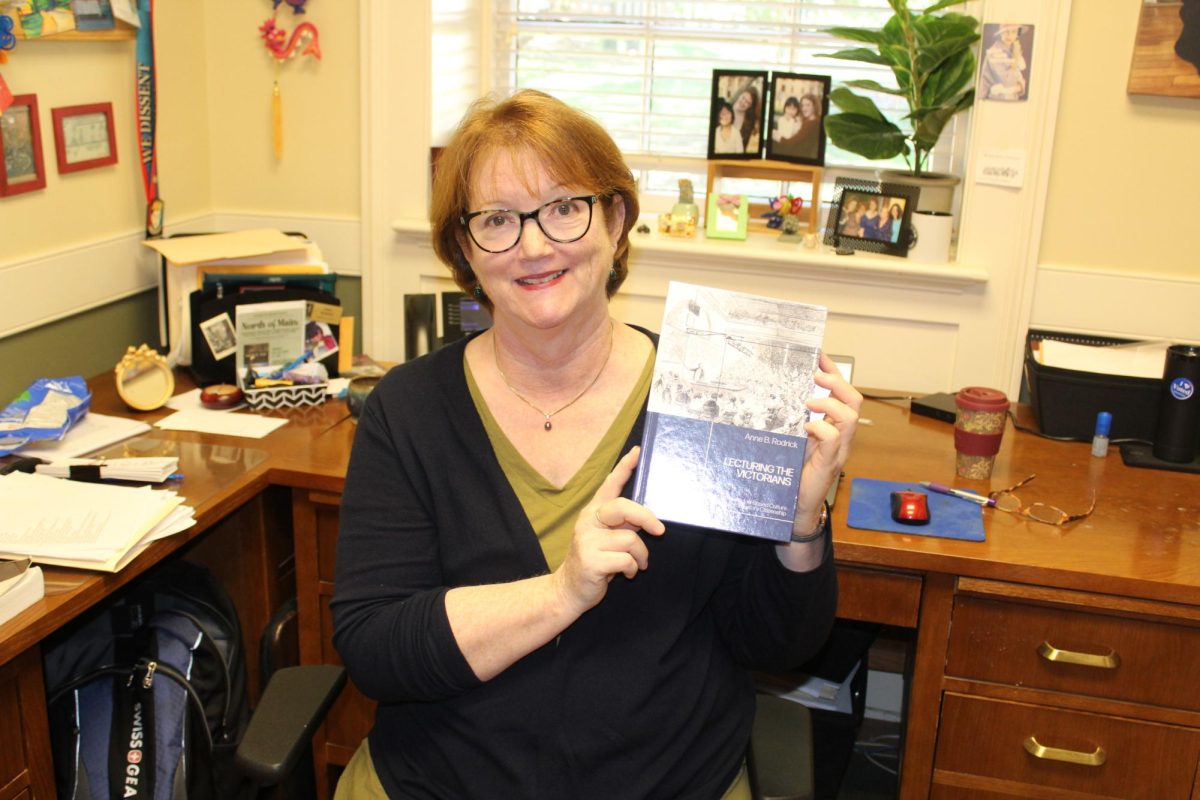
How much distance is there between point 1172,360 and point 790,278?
0.81 metres

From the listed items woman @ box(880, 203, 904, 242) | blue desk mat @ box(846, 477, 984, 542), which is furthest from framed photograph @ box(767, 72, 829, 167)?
blue desk mat @ box(846, 477, 984, 542)

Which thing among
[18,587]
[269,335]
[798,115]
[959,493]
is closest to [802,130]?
[798,115]

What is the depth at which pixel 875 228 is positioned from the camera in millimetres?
2492

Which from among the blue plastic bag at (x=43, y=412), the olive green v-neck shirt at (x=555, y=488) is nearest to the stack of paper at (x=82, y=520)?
the blue plastic bag at (x=43, y=412)

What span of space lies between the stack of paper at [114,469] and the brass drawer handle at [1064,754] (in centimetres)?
142

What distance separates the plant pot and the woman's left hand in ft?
4.08

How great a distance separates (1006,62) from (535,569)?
1.55m

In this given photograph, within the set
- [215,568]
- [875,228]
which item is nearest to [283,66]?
[215,568]

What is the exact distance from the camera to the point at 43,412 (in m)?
1.96

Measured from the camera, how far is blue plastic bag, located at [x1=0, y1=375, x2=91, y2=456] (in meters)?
1.88

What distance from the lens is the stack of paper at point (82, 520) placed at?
5.03 feet

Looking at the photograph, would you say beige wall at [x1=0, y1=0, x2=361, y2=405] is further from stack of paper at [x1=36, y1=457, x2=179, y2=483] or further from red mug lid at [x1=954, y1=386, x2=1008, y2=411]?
red mug lid at [x1=954, y1=386, x2=1008, y2=411]

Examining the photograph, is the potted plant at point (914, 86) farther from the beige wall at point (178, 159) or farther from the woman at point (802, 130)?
the beige wall at point (178, 159)

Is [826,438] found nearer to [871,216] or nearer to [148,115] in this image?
[871,216]
